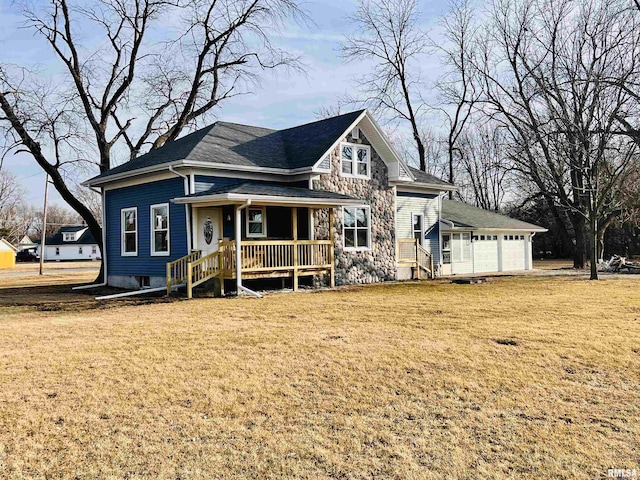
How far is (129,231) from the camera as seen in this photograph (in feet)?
63.0

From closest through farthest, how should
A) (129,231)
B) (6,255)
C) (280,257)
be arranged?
(280,257) → (129,231) → (6,255)

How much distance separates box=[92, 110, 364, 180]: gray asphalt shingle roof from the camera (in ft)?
57.3

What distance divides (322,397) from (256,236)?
11668 mm

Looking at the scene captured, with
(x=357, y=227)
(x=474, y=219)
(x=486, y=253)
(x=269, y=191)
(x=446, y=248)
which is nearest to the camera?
(x=269, y=191)

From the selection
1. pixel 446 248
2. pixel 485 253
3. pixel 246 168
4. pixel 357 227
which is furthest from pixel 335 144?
pixel 485 253

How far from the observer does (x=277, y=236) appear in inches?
701

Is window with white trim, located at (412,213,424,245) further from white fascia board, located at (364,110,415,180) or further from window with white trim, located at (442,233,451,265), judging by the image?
white fascia board, located at (364,110,415,180)

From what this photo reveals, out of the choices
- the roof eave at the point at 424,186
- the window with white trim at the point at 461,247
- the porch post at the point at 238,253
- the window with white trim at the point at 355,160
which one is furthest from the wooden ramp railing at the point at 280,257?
the window with white trim at the point at 461,247

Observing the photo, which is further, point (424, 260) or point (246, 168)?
point (424, 260)

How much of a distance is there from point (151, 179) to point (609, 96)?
58.4 ft

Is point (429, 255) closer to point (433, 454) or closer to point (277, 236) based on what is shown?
point (277, 236)

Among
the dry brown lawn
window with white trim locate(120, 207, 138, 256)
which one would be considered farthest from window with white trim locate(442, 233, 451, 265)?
the dry brown lawn

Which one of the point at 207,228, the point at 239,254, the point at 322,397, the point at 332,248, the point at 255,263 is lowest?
the point at 322,397

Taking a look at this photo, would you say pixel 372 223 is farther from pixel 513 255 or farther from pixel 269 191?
pixel 513 255
